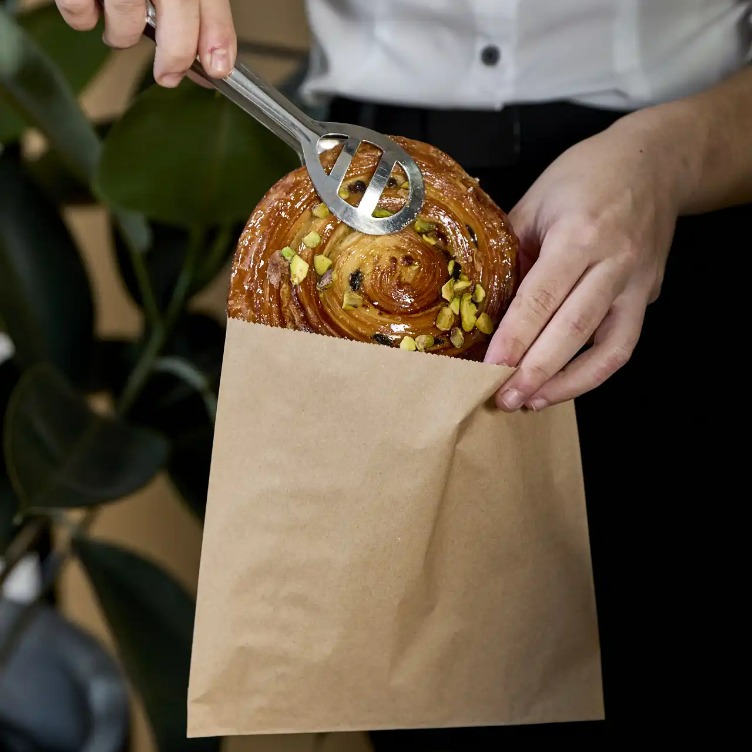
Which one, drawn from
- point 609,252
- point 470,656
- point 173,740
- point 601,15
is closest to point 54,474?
point 173,740

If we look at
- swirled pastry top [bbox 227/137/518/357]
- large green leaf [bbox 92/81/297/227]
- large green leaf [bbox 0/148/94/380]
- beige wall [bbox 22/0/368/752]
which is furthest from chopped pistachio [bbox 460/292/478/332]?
beige wall [bbox 22/0/368/752]

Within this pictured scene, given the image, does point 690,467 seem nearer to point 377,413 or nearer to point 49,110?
point 377,413

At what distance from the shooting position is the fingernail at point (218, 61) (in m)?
0.63

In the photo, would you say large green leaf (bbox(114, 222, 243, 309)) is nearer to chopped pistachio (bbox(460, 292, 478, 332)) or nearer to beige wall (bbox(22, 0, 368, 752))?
beige wall (bbox(22, 0, 368, 752))

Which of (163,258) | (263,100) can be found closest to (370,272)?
(263,100)

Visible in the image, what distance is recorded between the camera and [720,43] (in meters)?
0.91

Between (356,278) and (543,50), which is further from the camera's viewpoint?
(543,50)

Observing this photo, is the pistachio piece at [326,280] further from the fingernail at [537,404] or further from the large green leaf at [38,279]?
the large green leaf at [38,279]

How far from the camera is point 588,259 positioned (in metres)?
0.68

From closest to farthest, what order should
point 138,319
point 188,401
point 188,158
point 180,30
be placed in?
point 180,30
point 188,158
point 188,401
point 138,319

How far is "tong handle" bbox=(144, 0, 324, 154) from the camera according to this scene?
651 mm

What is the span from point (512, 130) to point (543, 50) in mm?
80

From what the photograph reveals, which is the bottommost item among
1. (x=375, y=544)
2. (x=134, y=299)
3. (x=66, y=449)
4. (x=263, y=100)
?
(x=134, y=299)

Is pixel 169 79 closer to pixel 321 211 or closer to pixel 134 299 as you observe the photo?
pixel 321 211
